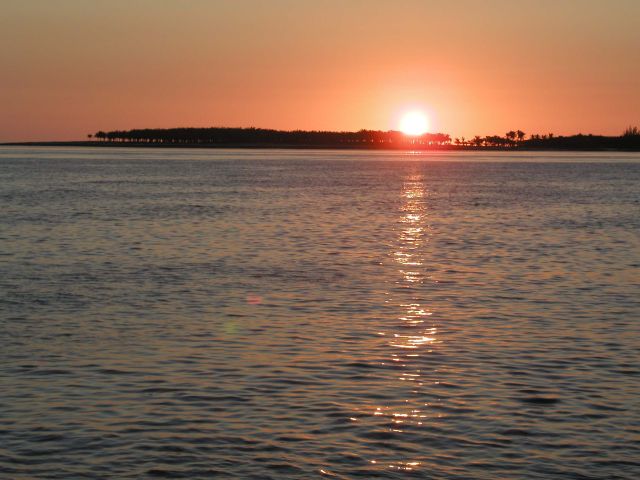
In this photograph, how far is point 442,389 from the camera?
53.6ft

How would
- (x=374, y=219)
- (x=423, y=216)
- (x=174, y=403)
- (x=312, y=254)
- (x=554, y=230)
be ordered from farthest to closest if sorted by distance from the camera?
(x=423, y=216) < (x=374, y=219) < (x=554, y=230) < (x=312, y=254) < (x=174, y=403)

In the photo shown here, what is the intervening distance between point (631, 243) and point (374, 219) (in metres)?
18.5

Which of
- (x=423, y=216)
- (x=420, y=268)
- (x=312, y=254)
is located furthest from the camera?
(x=423, y=216)

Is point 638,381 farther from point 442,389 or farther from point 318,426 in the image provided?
point 318,426

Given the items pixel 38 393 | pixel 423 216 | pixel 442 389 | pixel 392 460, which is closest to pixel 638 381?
pixel 442 389

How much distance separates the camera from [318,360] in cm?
1825

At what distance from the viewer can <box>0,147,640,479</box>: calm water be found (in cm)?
1311

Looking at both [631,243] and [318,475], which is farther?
[631,243]

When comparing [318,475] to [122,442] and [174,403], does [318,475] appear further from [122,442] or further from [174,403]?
[174,403]

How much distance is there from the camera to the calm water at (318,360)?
13.1 m

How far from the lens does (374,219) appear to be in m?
58.0

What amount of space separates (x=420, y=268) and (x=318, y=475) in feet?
68.6

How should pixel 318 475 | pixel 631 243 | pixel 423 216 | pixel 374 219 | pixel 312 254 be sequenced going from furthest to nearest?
pixel 423 216 < pixel 374 219 < pixel 631 243 < pixel 312 254 < pixel 318 475

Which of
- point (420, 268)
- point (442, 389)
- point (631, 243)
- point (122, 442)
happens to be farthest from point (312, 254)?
point (122, 442)
